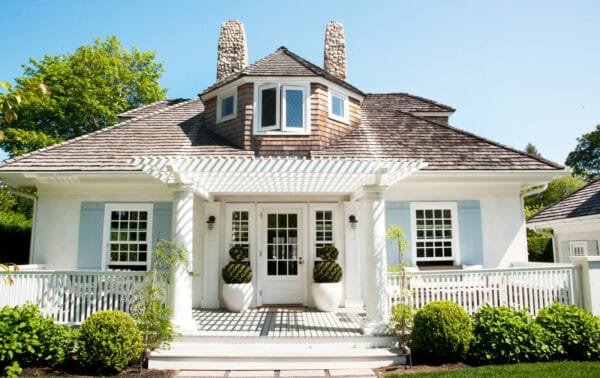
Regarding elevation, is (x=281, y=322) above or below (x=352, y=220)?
below

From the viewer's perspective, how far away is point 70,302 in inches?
317

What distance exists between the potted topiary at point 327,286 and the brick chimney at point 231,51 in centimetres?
791

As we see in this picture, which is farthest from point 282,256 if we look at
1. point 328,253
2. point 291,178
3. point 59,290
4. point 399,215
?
point 59,290

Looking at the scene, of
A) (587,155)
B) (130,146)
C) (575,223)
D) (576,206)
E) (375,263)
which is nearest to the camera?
(375,263)

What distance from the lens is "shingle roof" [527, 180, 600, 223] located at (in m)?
11.5

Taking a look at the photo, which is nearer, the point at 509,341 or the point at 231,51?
the point at 509,341

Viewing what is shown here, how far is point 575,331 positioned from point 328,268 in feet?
15.8

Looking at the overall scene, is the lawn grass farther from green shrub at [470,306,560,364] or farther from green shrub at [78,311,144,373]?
green shrub at [78,311,144,373]

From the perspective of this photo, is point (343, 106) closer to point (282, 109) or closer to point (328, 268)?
point (282, 109)

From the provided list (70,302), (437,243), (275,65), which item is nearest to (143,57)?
(275,65)

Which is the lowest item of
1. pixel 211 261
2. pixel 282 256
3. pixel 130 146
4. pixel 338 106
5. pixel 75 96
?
pixel 211 261

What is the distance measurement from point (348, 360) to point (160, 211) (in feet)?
19.0

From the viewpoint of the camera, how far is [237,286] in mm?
9062

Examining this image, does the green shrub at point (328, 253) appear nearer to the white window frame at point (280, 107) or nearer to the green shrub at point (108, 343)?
the white window frame at point (280, 107)
